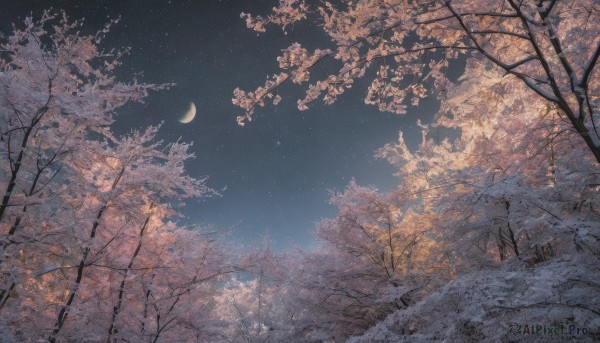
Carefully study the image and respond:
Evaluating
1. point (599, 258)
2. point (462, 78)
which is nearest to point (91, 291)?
point (599, 258)

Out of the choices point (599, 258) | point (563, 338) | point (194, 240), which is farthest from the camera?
point (194, 240)

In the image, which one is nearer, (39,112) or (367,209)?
(39,112)

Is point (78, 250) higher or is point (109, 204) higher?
point (109, 204)

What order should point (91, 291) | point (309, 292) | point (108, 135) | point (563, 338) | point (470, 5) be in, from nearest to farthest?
point (563, 338), point (470, 5), point (108, 135), point (91, 291), point (309, 292)

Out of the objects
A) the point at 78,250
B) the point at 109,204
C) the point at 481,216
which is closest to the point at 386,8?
the point at 481,216

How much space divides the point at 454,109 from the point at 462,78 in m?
1.38

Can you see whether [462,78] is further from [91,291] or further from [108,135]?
[91,291]

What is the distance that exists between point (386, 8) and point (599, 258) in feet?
12.8

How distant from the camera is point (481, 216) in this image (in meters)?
6.79

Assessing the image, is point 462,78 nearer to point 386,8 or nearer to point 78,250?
point 386,8

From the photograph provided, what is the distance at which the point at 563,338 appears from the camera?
9.25 ft

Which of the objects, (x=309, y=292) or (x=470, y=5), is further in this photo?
(x=309, y=292)

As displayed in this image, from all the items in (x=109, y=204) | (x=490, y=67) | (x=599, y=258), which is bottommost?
(x=599, y=258)

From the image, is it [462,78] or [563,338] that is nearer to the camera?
[563,338]
